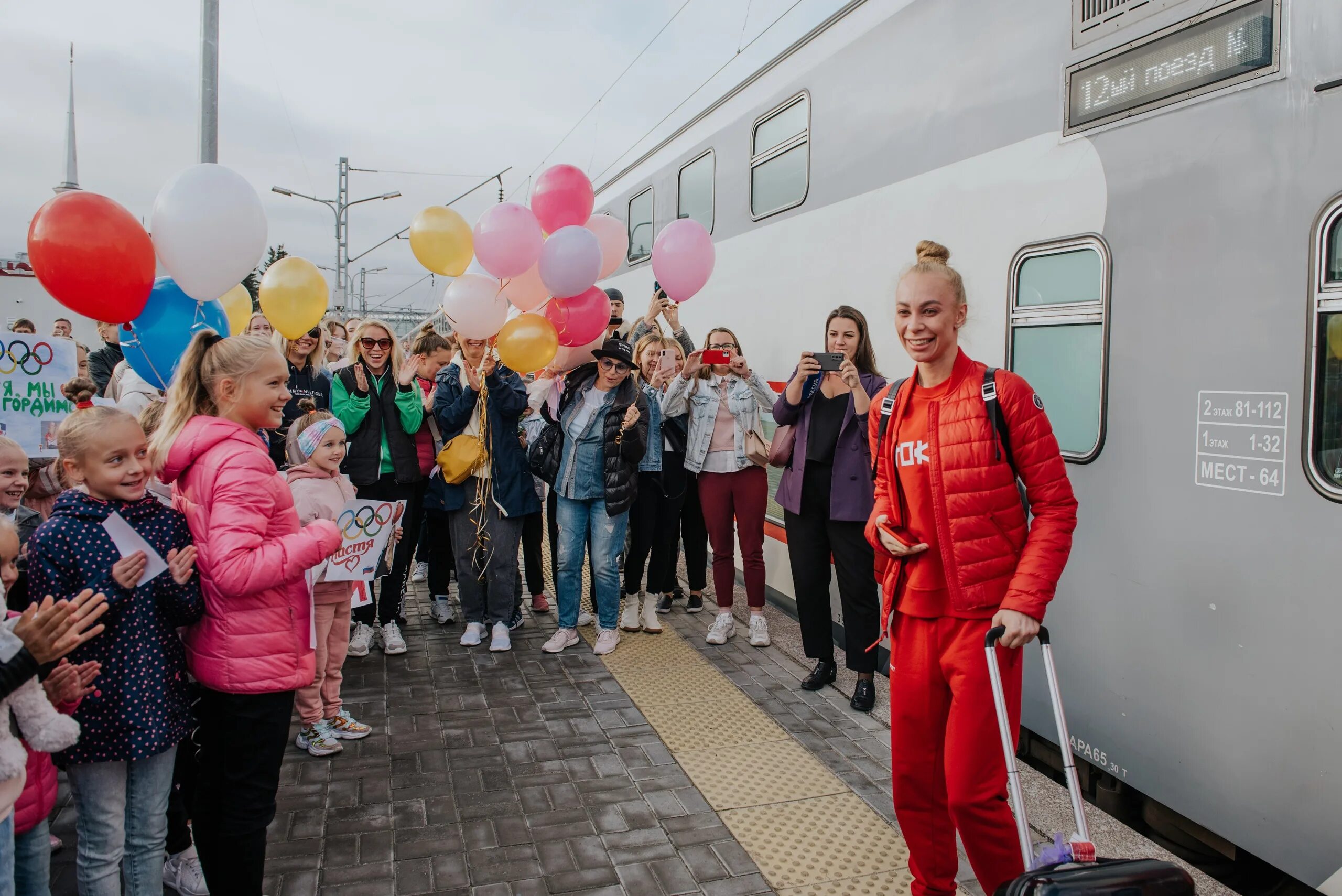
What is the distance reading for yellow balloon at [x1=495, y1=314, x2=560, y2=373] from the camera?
16.2 feet

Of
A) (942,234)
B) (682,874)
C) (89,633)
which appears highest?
(942,234)

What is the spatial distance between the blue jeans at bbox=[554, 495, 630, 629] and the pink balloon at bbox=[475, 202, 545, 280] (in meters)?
1.48

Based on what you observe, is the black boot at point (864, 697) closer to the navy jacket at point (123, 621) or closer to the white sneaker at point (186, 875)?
the white sneaker at point (186, 875)

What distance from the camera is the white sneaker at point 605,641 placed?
544 cm

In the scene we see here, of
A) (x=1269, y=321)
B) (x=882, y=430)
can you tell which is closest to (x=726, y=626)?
(x=882, y=430)

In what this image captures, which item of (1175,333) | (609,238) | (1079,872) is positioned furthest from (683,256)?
(1079,872)

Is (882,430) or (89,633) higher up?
(882,430)

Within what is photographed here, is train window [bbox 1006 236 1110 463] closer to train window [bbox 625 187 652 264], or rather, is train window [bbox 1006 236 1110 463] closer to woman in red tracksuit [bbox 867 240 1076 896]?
woman in red tracksuit [bbox 867 240 1076 896]

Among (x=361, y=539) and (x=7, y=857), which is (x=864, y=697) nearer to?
(x=361, y=539)

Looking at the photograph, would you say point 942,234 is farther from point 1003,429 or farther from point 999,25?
point 1003,429

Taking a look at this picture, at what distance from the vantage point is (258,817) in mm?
2553

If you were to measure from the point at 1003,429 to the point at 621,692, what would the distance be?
116 inches

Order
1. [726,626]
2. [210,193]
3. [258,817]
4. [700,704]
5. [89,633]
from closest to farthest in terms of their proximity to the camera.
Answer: [89,633] < [258,817] < [210,193] < [700,704] < [726,626]

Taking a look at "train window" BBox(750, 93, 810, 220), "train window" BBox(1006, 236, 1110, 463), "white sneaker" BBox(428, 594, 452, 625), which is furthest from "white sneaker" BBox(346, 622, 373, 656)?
"train window" BBox(1006, 236, 1110, 463)
